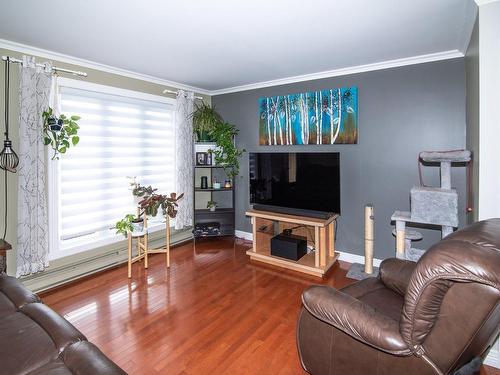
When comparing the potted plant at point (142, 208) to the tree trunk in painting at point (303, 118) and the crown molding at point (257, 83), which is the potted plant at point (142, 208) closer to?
the crown molding at point (257, 83)

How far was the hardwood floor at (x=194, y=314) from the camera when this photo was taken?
1.98 metres

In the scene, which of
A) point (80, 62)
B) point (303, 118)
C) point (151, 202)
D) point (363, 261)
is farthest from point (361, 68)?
point (80, 62)

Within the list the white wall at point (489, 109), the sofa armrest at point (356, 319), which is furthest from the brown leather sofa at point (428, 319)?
the white wall at point (489, 109)

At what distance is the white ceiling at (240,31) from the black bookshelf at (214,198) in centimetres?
170

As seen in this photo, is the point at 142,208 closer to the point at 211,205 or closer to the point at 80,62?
the point at 211,205

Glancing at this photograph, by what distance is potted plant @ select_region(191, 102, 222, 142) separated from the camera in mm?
4367

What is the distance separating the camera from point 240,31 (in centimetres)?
246

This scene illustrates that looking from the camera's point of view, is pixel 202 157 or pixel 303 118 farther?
pixel 202 157

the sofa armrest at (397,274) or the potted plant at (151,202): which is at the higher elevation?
the potted plant at (151,202)

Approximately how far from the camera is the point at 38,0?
1977 millimetres

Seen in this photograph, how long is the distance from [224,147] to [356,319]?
329cm

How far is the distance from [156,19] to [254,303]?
8.34ft

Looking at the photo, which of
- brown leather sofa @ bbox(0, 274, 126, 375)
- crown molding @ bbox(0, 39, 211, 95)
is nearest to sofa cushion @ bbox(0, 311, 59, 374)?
brown leather sofa @ bbox(0, 274, 126, 375)

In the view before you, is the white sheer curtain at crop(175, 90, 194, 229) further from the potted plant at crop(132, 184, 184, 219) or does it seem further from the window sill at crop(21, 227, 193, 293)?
the window sill at crop(21, 227, 193, 293)
